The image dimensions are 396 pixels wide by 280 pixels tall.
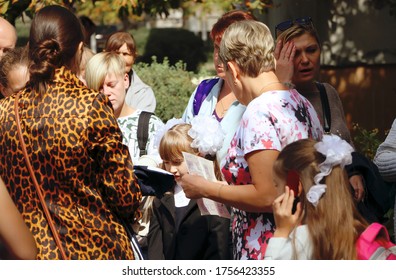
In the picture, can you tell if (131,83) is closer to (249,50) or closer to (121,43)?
(121,43)

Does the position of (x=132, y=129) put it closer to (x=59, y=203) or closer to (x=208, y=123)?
(x=208, y=123)

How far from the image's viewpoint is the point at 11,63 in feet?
16.9

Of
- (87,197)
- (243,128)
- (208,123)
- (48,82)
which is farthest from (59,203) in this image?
(208,123)

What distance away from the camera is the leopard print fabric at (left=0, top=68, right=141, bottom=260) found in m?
4.31

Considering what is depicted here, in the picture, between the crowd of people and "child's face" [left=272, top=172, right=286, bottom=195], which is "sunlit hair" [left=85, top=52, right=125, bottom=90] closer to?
the crowd of people

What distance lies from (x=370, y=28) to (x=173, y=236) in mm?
7558

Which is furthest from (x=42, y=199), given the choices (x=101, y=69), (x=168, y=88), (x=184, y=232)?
(x=168, y=88)

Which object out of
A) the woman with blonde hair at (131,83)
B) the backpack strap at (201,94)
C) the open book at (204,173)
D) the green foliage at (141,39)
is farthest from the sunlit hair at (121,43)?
the green foliage at (141,39)

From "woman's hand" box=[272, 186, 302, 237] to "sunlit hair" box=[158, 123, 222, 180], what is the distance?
1211 mm

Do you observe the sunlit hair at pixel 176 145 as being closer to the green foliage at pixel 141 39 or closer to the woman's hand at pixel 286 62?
the woman's hand at pixel 286 62

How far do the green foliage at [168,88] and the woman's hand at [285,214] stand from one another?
8.24 metres

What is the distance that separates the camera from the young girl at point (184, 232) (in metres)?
5.53

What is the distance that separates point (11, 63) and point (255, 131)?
1528 millimetres

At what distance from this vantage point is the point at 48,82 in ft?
14.6
